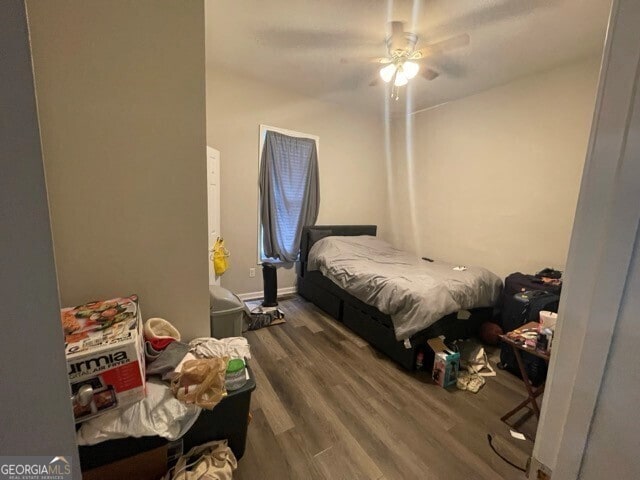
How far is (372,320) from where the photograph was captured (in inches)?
96.7

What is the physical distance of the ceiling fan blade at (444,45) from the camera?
6.62ft

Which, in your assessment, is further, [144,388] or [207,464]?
[207,464]

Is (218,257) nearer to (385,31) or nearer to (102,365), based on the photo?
(102,365)

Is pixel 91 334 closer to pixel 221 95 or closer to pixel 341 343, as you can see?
pixel 341 343

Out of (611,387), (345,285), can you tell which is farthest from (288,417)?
(611,387)

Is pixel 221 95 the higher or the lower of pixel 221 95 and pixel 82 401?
the higher

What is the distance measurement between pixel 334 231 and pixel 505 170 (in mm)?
2187

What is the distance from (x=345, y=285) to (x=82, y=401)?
6.97ft

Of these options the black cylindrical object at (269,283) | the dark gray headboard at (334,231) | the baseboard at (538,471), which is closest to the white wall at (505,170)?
the dark gray headboard at (334,231)

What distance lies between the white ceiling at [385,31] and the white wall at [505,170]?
10.8 inches

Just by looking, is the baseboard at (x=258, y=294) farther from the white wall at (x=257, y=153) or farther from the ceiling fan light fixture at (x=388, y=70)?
the ceiling fan light fixture at (x=388, y=70)

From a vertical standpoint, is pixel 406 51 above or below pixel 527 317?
above

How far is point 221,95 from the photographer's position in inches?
117

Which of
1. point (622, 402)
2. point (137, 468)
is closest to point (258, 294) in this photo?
point (137, 468)
